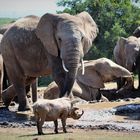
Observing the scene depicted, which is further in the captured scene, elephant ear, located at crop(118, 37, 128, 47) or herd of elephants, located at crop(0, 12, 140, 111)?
elephant ear, located at crop(118, 37, 128, 47)

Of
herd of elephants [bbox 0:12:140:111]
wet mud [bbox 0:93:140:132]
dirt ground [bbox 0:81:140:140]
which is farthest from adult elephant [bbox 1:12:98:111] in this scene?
dirt ground [bbox 0:81:140:140]

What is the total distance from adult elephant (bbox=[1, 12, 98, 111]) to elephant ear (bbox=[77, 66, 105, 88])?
276 centimetres

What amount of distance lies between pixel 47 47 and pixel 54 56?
1.02ft

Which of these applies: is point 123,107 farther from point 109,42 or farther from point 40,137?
point 109,42

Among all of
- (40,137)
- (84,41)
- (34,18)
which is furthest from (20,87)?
(40,137)

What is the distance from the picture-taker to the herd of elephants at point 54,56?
44.8 ft

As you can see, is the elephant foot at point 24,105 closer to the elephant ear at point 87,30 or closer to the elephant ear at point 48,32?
the elephant ear at point 48,32

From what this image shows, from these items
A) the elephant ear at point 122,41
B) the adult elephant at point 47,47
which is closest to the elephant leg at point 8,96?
the adult elephant at point 47,47

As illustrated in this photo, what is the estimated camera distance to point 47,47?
15.0 m

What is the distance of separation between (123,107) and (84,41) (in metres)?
2.40

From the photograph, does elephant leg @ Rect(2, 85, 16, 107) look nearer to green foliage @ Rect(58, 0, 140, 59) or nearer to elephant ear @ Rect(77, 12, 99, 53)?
elephant ear @ Rect(77, 12, 99, 53)

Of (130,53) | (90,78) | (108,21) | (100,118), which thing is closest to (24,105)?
(100,118)

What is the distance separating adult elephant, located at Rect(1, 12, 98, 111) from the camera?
44.5ft

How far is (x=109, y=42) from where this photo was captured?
3512 cm
